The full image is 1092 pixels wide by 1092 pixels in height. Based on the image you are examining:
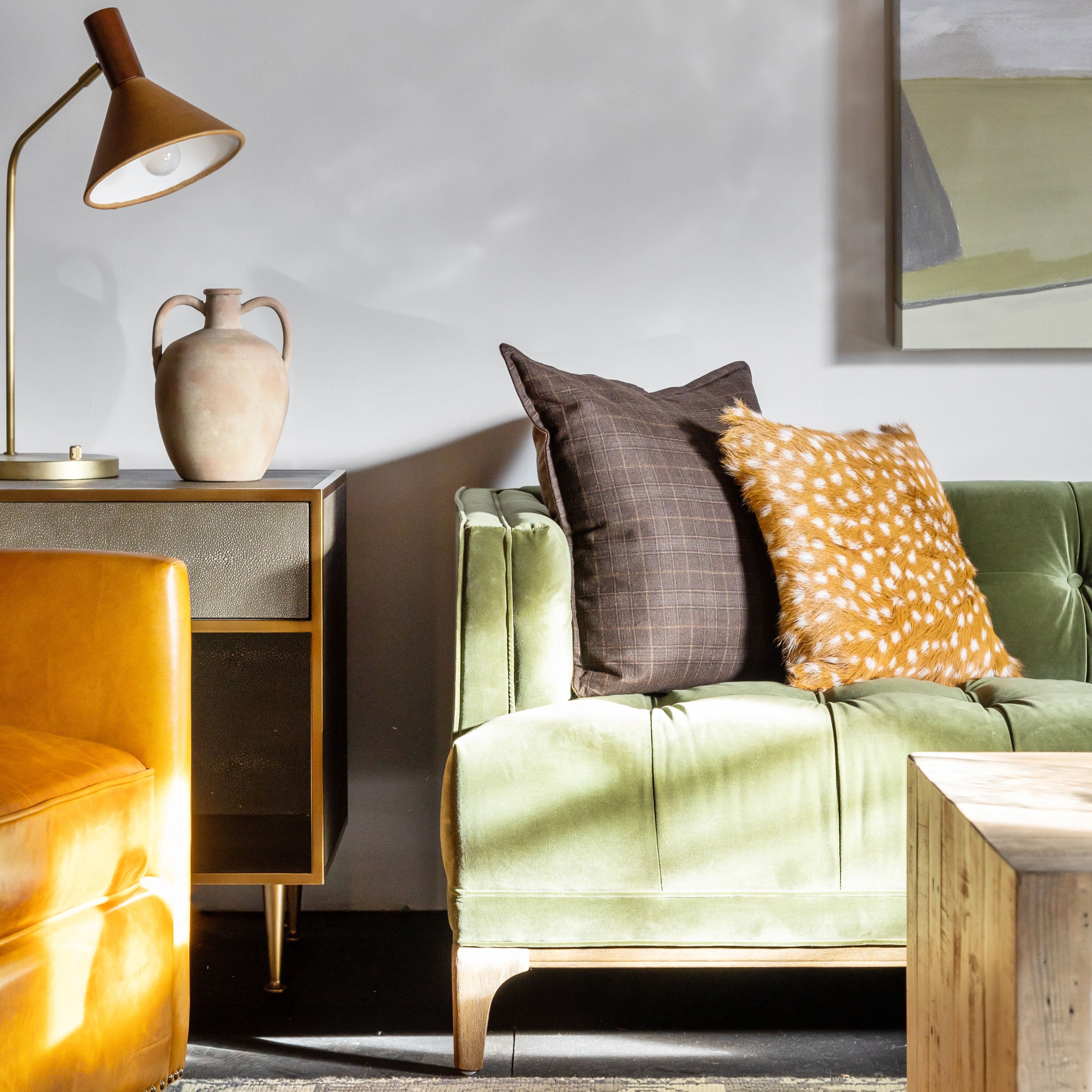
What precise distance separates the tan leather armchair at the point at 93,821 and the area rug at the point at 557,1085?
5.7 inches

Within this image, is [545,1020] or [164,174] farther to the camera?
[164,174]

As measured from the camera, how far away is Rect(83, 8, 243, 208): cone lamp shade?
1597mm

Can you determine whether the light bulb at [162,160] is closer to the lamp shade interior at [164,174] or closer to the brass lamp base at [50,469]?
the lamp shade interior at [164,174]

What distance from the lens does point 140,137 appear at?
5.23 feet

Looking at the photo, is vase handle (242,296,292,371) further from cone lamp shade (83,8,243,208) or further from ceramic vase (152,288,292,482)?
cone lamp shade (83,8,243,208)

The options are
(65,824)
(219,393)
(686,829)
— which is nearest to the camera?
(65,824)

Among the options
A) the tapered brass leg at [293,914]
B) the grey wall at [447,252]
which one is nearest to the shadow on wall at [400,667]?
the grey wall at [447,252]

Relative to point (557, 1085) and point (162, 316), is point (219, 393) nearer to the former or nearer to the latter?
point (162, 316)

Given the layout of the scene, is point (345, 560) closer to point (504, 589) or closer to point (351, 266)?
point (351, 266)

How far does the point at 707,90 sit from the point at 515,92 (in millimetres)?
368

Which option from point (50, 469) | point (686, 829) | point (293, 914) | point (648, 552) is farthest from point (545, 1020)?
point (50, 469)

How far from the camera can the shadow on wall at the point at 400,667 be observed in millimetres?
2105

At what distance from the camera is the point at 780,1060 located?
1464mm

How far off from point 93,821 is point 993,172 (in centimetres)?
191
